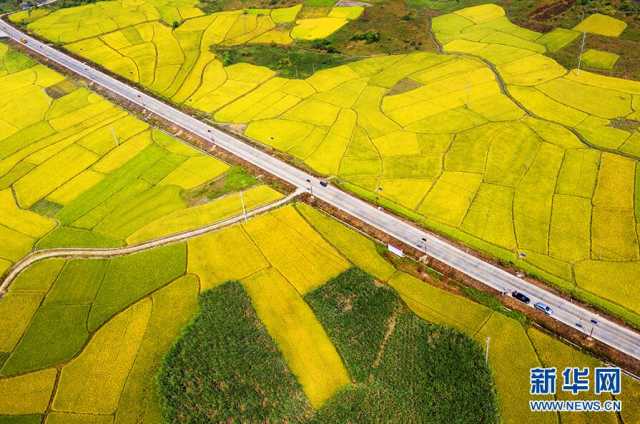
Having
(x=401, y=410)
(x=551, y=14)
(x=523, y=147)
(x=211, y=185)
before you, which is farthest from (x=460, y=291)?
(x=551, y=14)

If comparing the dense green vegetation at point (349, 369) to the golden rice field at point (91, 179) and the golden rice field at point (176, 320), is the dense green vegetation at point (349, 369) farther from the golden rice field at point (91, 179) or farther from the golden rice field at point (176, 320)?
the golden rice field at point (91, 179)

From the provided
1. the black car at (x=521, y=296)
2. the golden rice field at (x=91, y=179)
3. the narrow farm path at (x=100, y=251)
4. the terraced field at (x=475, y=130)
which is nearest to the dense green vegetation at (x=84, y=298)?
the narrow farm path at (x=100, y=251)

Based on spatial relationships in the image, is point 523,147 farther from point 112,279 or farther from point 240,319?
point 112,279

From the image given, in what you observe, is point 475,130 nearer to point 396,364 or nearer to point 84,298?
point 396,364

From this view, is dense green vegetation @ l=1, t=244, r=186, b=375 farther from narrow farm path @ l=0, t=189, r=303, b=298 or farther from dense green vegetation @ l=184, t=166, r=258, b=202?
dense green vegetation @ l=184, t=166, r=258, b=202

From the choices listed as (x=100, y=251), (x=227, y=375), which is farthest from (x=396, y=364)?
(x=100, y=251)
